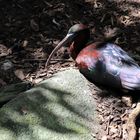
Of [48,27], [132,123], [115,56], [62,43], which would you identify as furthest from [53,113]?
[48,27]

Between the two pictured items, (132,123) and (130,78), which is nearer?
(132,123)

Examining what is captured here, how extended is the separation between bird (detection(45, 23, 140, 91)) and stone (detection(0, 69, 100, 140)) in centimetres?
16

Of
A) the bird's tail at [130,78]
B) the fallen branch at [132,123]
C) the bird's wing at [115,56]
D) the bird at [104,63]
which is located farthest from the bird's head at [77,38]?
the fallen branch at [132,123]

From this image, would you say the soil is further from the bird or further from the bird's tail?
the bird's tail

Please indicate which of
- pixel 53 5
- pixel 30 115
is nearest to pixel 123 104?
pixel 30 115

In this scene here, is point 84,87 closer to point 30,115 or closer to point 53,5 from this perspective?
point 30,115

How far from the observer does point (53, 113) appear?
423cm

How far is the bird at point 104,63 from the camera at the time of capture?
4.39m

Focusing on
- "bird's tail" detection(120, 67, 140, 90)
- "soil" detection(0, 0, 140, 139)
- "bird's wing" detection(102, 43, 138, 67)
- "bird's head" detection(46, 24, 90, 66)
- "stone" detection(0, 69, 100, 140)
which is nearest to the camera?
"stone" detection(0, 69, 100, 140)

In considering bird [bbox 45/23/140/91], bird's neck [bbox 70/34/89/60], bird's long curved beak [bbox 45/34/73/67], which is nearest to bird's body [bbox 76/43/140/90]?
bird [bbox 45/23/140/91]

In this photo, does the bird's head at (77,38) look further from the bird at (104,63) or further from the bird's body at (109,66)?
the bird's body at (109,66)

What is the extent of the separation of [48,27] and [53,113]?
1.69 m

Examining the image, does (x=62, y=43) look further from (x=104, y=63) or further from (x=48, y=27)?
(x=48, y=27)

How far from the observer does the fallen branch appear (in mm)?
4051
